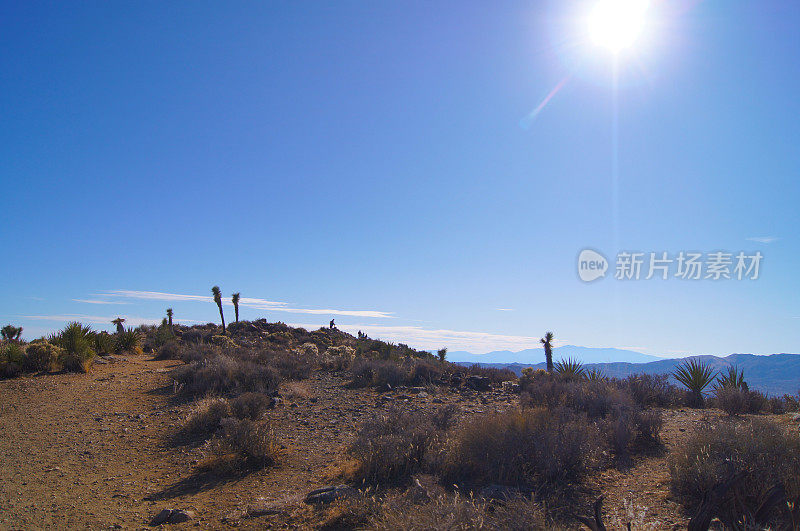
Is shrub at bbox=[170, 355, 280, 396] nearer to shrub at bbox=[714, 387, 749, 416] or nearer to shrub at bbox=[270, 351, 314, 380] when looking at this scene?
shrub at bbox=[270, 351, 314, 380]

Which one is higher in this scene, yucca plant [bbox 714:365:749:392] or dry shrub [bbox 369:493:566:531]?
yucca plant [bbox 714:365:749:392]

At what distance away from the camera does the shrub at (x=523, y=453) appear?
20.1ft

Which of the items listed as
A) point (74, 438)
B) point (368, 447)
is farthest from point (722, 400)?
point (74, 438)

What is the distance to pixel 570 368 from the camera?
52.6 feet

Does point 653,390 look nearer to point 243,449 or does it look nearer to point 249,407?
point 249,407

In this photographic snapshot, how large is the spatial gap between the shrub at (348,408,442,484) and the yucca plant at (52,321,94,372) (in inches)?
526

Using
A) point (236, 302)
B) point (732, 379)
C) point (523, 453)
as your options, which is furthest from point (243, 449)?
point (236, 302)

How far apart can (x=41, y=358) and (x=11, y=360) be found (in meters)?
0.80

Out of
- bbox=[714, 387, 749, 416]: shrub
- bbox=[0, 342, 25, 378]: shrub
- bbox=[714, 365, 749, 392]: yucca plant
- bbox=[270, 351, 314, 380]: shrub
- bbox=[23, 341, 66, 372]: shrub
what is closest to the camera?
bbox=[714, 387, 749, 416]: shrub

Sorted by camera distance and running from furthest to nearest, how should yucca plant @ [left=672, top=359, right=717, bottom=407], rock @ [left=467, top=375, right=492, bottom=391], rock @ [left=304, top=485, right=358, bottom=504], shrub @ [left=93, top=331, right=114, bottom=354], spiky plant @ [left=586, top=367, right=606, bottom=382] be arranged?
shrub @ [left=93, top=331, right=114, bottom=354], rock @ [left=467, top=375, right=492, bottom=391], spiky plant @ [left=586, top=367, right=606, bottom=382], yucca plant @ [left=672, top=359, right=717, bottom=407], rock @ [left=304, top=485, right=358, bottom=504]

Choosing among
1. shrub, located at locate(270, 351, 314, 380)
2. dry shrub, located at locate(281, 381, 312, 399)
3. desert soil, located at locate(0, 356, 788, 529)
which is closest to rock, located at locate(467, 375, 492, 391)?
desert soil, located at locate(0, 356, 788, 529)

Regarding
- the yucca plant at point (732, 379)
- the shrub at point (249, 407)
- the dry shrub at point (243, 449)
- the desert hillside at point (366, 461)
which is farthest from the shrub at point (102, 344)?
the yucca plant at point (732, 379)

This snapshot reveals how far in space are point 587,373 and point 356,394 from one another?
8.53m

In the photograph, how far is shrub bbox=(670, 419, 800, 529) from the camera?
4.66 meters
